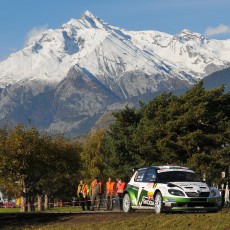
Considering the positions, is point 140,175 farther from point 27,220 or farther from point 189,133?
point 189,133

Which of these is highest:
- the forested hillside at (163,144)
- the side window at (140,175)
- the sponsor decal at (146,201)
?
the forested hillside at (163,144)

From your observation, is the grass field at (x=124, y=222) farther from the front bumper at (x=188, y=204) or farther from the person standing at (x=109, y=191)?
the person standing at (x=109, y=191)

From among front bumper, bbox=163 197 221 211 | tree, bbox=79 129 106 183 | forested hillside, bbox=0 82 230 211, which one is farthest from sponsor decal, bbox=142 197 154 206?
tree, bbox=79 129 106 183

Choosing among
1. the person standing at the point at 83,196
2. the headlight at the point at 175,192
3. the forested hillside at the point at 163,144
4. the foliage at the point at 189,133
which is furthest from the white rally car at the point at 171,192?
the foliage at the point at 189,133

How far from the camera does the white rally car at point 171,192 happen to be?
79.7ft

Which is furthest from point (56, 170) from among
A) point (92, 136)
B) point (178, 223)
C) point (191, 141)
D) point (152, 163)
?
point (178, 223)

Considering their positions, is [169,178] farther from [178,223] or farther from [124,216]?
[178,223]

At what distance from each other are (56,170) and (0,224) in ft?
143

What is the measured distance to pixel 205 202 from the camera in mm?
24422

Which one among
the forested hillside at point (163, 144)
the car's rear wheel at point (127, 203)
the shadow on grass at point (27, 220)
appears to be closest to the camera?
the shadow on grass at point (27, 220)

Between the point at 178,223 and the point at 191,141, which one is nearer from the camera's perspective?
the point at 178,223

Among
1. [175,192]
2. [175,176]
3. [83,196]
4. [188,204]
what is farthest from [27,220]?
[83,196]

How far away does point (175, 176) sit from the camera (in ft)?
84.4

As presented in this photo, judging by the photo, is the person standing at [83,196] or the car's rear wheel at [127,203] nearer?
→ the car's rear wheel at [127,203]
